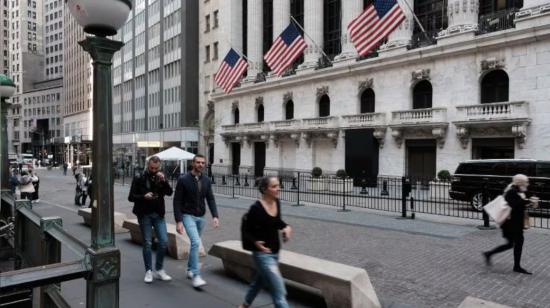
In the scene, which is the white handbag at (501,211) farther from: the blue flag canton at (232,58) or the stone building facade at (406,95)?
the blue flag canton at (232,58)

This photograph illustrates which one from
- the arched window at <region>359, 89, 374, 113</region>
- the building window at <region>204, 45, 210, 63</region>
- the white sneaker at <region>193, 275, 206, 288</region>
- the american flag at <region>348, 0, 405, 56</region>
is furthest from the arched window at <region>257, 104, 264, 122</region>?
the white sneaker at <region>193, 275, 206, 288</region>

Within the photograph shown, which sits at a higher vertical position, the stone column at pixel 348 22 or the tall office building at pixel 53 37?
the tall office building at pixel 53 37

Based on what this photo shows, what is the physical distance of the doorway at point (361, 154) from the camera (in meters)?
30.1

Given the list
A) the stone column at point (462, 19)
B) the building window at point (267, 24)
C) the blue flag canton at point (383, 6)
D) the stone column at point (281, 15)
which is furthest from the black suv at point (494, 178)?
the building window at point (267, 24)

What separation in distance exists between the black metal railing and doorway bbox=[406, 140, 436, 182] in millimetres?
24396

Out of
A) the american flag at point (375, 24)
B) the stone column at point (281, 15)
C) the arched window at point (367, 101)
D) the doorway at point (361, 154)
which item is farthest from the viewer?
the stone column at point (281, 15)

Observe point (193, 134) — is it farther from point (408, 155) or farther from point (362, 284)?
point (362, 284)

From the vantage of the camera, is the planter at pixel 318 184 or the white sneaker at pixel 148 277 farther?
the planter at pixel 318 184

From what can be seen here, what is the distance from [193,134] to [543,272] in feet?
159

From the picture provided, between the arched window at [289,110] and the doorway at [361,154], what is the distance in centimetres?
870

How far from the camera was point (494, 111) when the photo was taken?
2350cm

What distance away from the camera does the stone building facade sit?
2298 cm

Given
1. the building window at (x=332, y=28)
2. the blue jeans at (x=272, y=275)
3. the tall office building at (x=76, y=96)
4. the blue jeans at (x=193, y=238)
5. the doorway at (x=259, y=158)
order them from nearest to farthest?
the blue jeans at (x=272, y=275)
the blue jeans at (x=193, y=238)
the building window at (x=332, y=28)
the doorway at (x=259, y=158)
the tall office building at (x=76, y=96)

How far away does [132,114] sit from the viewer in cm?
7106
